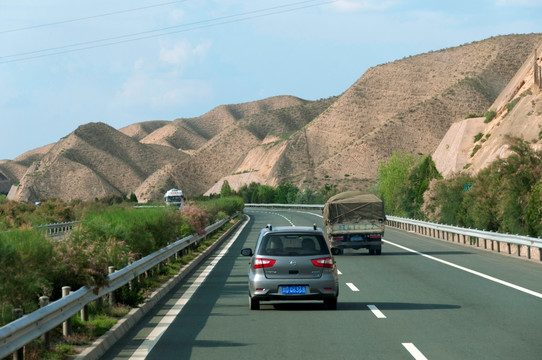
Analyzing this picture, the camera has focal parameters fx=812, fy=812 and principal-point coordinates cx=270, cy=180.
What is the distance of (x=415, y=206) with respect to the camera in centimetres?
6328

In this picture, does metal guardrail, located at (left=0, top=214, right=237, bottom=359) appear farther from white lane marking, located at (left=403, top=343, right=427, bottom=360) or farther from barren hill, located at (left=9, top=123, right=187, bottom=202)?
barren hill, located at (left=9, top=123, right=187, bottom=202)

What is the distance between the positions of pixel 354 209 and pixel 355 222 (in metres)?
1.21

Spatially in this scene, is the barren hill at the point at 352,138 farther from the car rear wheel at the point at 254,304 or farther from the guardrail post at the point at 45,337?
the guardrail post at the point at 45,337

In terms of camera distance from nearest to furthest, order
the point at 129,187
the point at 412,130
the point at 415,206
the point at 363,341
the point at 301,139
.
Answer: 1. the point at 363,341
2. the point at 415,206
3. the point at 412,130
4. the point at 301,139
5. the point at 129,187

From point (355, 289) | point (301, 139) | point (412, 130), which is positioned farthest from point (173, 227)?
point (301, 139)

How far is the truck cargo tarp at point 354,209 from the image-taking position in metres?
30.3

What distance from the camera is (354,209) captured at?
30703 mm

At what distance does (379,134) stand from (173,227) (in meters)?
117

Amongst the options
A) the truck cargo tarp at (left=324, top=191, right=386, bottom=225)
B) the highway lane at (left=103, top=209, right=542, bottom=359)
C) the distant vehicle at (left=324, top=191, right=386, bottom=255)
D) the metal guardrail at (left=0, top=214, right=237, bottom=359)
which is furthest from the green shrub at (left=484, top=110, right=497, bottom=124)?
the metal guardrail at (left=0, top=214, right=237, bottom=359)

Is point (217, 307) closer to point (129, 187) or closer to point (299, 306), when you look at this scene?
point (299, 306)

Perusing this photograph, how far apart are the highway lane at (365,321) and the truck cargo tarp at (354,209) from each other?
923cm

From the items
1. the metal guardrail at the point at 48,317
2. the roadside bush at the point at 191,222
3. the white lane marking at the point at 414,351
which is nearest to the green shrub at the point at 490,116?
the roadside bush at the point at 191,222

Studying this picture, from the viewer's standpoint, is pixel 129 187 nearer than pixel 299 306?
No

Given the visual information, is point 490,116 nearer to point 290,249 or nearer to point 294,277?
point 290,249
